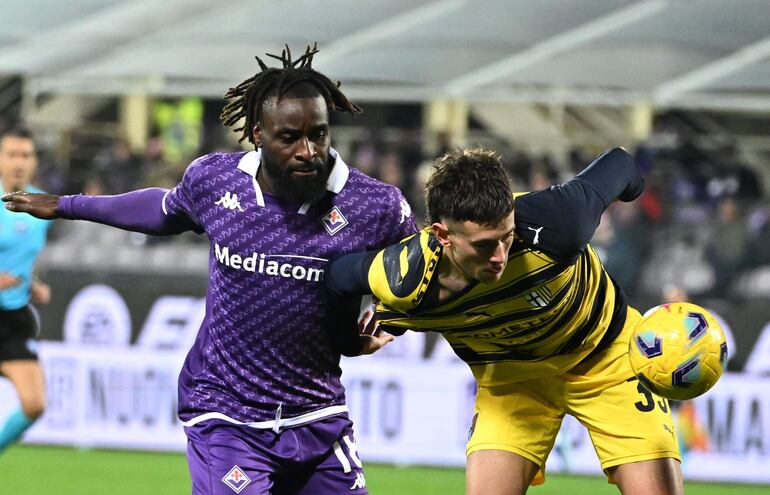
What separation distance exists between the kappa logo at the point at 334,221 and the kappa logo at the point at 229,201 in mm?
316

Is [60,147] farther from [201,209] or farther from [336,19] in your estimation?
[201,209]

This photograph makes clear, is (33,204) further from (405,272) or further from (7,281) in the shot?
(7,281)

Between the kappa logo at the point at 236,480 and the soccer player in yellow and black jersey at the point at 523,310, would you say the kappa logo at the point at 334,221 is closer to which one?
the soccer player in yellow and black jersey at the point at 523,310

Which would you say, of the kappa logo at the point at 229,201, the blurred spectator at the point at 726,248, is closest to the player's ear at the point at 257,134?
the kappa logo at the point at 229,201

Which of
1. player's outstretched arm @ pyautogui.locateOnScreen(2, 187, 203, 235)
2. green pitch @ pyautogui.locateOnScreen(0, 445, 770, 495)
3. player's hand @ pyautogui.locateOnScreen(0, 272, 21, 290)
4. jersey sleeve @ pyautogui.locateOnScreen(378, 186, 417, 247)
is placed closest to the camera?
jersey sleeve @ pyautogui.locateOnScreen(378, 186, 417, 247)

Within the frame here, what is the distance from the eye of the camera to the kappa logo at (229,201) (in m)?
5.06

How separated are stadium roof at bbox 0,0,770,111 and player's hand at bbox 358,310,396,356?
A: 10.6 metres

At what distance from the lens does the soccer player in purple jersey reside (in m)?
4.98

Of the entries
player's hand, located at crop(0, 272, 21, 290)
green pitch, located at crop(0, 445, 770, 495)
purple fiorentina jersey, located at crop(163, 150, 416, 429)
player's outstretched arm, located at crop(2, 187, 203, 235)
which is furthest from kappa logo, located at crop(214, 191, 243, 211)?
green pitch, located at crop(0, 445, 770, 495)

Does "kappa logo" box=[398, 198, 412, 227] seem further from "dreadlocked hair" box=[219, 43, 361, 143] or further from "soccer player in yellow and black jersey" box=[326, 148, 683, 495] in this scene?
"dreadlocked hair" box=[219, 43, 361, 143]

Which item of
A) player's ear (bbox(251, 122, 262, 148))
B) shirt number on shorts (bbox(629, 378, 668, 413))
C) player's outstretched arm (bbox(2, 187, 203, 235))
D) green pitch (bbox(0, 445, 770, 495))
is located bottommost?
green pitch (bbox(0, 445, 770, 495))

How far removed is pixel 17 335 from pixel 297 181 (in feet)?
15.5

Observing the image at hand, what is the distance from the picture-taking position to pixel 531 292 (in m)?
5.04

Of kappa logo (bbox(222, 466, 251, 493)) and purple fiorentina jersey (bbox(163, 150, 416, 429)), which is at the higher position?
purple fiorentina jersey (bbox(163, 150, 416, 429))
